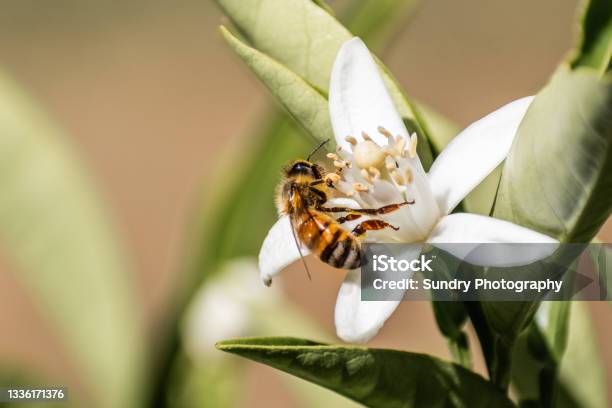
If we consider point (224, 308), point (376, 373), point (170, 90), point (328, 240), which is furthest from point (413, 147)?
point (170, 90)

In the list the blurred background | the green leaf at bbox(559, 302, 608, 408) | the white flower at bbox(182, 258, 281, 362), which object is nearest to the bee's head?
the green leaf at bbox(559, 302, 608, 408)

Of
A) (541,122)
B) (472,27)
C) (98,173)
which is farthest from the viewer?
(472,27)

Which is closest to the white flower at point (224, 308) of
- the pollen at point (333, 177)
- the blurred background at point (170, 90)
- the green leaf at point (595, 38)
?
the pollen at point (333, 177)

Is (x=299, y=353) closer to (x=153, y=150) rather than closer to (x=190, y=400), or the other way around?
(x=190, y=400)

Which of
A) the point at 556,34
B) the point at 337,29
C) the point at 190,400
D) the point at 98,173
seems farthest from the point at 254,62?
the point at 556,34

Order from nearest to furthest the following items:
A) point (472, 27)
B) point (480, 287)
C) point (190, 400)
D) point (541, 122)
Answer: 1. point (541, 122)
2. point (480, 287)
3. point (190, 400)
4. point (472, 27)
